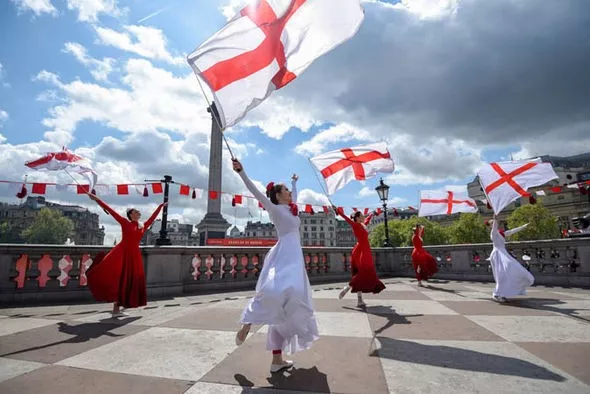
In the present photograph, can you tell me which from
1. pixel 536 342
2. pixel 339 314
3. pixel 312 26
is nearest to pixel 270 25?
pixel 312 26

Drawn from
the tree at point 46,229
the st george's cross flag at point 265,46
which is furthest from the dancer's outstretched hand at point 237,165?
the tree at point 46,229

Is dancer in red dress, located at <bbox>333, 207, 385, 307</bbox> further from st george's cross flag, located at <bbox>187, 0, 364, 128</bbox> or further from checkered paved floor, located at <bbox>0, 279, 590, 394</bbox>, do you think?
st george's cross flag, located at <bbox>187, 0, 364, 128</bbox>

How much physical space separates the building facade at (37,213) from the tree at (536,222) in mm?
106091

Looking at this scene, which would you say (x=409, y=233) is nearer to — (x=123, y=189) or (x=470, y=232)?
(x=470, y=232)

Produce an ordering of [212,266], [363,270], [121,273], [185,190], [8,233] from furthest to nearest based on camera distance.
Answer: [8,233] → [185,190] → [212,266] → [363,270] → [121,273]

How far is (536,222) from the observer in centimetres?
4672

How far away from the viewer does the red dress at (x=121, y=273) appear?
5801 mm

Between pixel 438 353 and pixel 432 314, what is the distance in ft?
7.78

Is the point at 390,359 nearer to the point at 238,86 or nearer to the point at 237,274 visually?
the point at 238,86

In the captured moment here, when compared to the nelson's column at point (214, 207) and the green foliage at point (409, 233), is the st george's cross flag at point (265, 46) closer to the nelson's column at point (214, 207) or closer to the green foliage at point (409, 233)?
the nelson's column at point (214, 207)

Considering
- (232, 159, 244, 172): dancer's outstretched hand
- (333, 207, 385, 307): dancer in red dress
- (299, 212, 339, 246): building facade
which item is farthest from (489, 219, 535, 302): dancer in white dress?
(299, 212, 339, 246): building facade

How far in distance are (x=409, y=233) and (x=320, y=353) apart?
65978 millimetres

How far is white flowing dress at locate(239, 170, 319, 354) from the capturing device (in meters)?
2.95

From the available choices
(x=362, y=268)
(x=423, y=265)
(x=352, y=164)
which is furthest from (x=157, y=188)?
(x=423, y=265)
